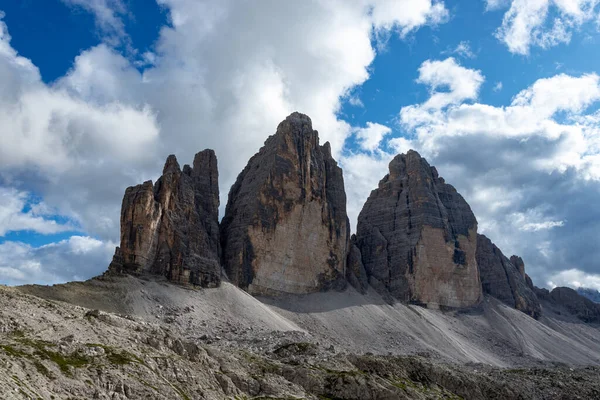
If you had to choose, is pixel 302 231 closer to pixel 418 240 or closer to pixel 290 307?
pixel 290 307

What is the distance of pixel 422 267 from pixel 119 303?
94.4 meters

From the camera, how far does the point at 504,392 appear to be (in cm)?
9019

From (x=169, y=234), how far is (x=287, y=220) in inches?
1346

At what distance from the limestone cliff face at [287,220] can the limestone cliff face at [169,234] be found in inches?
338

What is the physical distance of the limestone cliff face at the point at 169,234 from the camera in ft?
391

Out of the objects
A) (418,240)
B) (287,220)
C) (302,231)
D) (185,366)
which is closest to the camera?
(185,366)

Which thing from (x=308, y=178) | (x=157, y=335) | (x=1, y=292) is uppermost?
(x=308, y=178)

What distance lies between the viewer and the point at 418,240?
17425cm

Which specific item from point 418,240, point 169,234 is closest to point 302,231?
point 169,234

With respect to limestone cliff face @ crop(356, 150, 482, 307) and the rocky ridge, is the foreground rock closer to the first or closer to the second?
the rocky ridge

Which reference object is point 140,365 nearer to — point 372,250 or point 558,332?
point 372,250

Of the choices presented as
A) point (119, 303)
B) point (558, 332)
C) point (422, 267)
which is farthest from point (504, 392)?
point (558, 332)

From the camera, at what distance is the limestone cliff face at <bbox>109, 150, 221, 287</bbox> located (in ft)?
391

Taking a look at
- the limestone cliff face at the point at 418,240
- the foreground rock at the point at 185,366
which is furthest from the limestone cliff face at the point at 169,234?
the limestone cliff face at the point at 418,240
